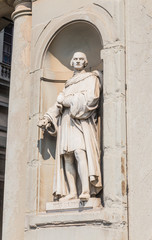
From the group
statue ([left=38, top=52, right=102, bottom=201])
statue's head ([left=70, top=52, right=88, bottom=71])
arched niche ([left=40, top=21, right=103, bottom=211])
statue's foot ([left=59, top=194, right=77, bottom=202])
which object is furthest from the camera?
arched niche ([left=40, top=21, right=103, bottom=211])

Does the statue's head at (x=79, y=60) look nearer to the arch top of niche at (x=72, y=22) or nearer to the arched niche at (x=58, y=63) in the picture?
the arched niche at (x=58, y=63)

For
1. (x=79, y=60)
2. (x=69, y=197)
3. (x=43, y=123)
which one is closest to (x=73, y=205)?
(x=69, y=197)

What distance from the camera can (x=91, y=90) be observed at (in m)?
7.59

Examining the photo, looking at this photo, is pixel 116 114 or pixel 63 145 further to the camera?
pixel 63 145

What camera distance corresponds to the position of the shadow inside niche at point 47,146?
27.3ft

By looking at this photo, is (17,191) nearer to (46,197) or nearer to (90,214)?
(46,197)

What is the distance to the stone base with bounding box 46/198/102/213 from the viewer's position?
719cm

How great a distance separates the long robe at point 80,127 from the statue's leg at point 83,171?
6 cm

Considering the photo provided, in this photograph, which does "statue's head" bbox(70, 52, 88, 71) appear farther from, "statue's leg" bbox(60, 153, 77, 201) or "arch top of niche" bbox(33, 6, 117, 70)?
"statue's leg" bbox(60, 153, 77, 201)

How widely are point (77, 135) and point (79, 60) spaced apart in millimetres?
1346

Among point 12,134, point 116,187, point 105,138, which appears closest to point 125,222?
point 116,187

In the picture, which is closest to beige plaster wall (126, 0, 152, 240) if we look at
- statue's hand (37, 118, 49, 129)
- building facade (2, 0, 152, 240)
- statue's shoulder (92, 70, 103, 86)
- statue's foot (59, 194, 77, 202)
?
building facade (2, 0, 152, 240)

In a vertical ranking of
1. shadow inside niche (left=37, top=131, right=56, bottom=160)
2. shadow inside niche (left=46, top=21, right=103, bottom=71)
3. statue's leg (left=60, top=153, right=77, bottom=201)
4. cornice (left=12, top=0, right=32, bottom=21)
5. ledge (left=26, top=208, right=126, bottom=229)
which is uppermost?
cornice (left=12, top=0, right=32, bottom=21)

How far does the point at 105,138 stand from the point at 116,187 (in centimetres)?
77
